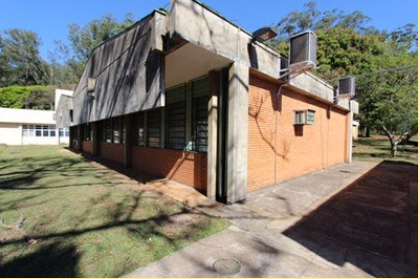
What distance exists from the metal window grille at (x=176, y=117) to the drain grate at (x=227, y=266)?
446 centimetres

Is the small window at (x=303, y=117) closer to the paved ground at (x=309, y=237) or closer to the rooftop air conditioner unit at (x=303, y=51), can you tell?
the rooftop air conditioner unit at (x=303, y=51)

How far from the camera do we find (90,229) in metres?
3.74

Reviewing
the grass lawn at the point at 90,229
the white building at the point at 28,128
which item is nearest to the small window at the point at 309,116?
the grass lawn at the point at 90,229

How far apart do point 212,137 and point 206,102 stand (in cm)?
131

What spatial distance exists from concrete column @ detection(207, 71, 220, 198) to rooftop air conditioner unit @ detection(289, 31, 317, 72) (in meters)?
2.02

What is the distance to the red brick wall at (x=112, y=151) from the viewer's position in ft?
36.3

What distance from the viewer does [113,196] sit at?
18.3 feet

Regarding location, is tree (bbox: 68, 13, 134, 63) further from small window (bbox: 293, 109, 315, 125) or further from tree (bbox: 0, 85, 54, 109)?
small window (bbox: 293, 109, 315, 125)

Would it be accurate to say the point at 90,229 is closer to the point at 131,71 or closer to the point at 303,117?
the point at 131,71

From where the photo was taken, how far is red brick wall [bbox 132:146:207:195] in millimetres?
6203

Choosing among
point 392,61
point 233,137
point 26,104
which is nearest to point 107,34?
point 26,104

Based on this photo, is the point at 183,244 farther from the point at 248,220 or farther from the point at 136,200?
the point at 136,200

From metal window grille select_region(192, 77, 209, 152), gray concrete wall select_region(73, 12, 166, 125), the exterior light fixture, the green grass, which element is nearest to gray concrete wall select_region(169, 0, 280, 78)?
the exterior light fixture

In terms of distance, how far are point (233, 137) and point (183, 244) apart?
8.02 ft
